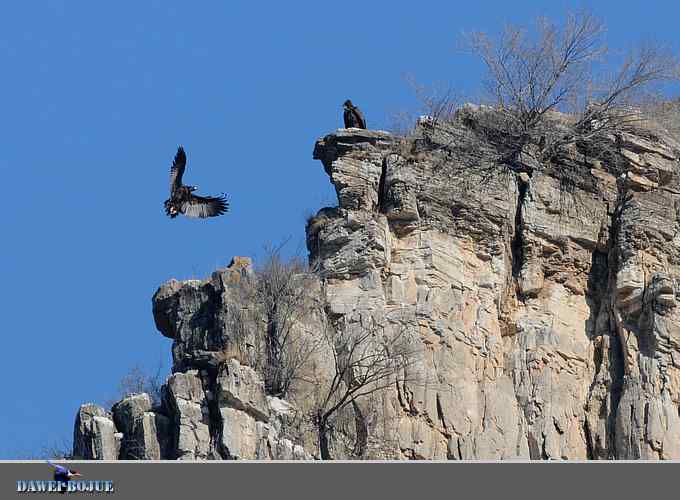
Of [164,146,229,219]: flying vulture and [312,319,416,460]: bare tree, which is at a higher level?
[164,146,229,219]: flying vulture

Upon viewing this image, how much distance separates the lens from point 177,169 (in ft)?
148

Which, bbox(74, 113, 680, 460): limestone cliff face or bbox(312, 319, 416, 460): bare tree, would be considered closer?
bbox(74, 113, 680, 460): limestone cliff face

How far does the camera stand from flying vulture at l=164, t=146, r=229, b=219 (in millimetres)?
45156

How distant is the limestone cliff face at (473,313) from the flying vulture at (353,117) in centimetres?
68

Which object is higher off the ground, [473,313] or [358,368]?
[473,313]

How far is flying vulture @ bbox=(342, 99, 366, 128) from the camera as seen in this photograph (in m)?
47.2

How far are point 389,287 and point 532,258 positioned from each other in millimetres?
2292

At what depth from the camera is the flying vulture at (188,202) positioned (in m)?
45.2

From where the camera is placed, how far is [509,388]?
44.3m

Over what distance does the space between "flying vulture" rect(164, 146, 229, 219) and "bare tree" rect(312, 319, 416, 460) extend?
7.95 feet

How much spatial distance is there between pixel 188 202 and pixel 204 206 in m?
0.24

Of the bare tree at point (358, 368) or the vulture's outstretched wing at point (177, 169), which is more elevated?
the vulture's outstretched wing at point (177, 169)
